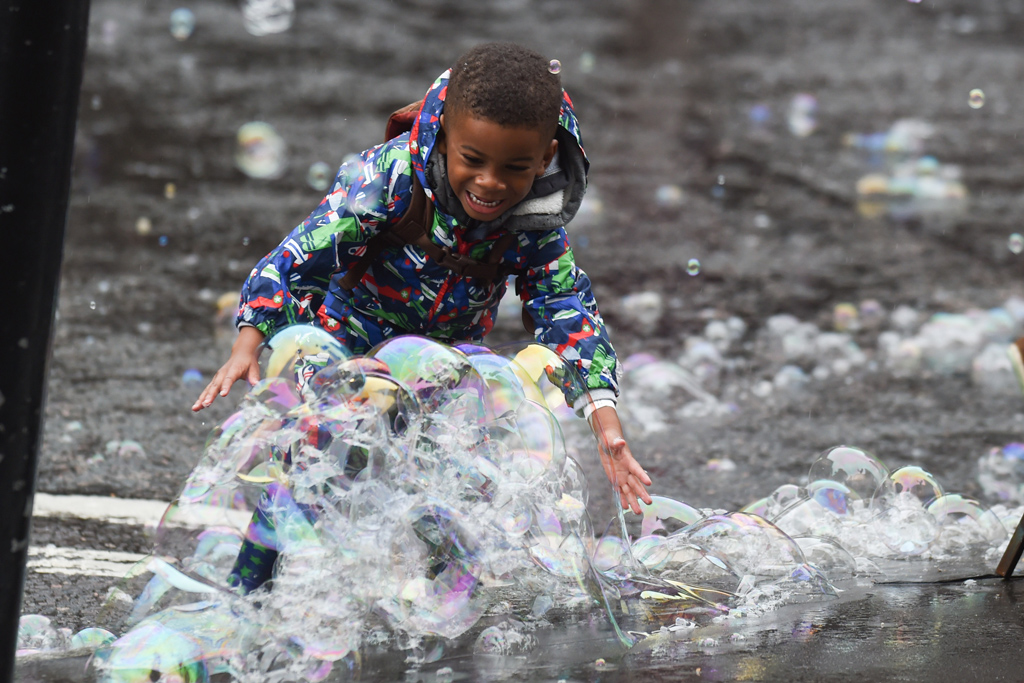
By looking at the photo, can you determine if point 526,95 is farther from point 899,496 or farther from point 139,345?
point 139,345

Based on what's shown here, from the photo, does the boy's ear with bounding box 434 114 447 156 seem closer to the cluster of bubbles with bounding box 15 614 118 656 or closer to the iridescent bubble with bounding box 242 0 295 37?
the cluster of bubbles with bounding box 15 614 118 656

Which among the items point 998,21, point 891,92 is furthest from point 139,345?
point 998,21

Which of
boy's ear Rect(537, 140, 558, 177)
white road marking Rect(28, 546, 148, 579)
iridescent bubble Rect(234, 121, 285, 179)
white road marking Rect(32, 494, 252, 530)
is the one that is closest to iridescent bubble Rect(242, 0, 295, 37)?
iridescent bubble Rect(234, 121, 285, 179)

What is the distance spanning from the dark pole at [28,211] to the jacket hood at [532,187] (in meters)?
0.97

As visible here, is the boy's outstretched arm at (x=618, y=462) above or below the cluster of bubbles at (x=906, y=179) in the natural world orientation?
below

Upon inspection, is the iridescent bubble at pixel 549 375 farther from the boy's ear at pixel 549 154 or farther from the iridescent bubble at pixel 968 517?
the iridescent bubble at pixel 968 517

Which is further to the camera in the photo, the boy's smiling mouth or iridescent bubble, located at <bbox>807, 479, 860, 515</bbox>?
iridescent bubble, located at <bbox>807, 479, 860, 515</bbox>

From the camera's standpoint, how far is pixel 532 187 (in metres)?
2.55

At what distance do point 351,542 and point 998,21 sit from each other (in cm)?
1359

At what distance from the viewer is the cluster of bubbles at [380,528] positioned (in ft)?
7.39

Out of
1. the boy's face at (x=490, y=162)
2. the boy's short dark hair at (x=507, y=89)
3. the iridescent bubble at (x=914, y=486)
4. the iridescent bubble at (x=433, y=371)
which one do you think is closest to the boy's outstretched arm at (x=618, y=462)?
the iridescent bubble at (x=433, y=371)

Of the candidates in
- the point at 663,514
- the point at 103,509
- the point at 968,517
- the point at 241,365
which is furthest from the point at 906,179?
the point at 241,365

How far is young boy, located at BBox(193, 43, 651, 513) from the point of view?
2400 mm

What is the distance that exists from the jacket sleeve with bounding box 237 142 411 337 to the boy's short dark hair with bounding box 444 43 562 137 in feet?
0.87
